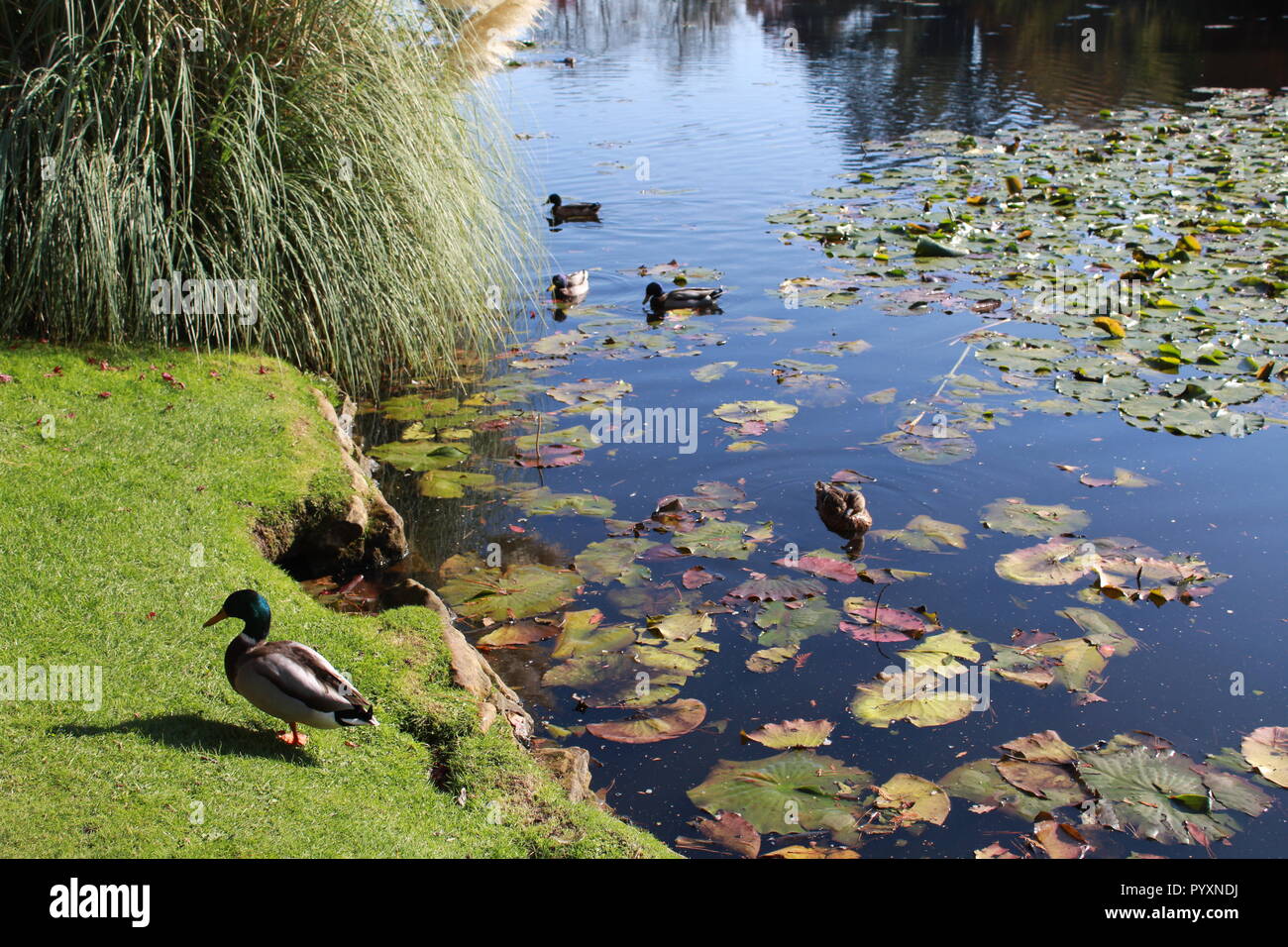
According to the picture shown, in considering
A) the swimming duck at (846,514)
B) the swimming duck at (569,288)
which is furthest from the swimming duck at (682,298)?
the swimming duck at (846,514)

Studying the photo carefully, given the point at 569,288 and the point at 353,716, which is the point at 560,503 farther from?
the point at 569,288

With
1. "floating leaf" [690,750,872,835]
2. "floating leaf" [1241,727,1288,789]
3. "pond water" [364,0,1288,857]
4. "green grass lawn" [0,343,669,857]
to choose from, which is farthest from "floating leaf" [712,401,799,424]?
"floating leaf" [1241,727,1288,789]

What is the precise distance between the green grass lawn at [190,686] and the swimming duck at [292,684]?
0.23 metres

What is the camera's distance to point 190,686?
4.06 metres

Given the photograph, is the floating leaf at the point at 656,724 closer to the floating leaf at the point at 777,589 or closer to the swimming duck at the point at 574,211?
the floating leaf at the point at 777,589

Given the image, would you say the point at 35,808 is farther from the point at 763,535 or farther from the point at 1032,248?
the point at 1032,248

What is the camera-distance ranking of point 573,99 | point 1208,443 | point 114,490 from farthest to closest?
point 573,99
point 1208,443
point 114,490

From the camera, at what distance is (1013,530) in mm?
6430

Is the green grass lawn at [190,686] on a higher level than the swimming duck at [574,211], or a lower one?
lower

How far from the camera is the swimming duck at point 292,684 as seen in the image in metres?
3.61
